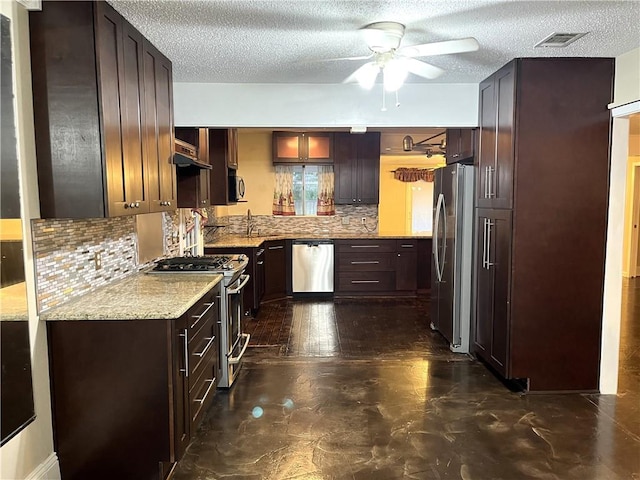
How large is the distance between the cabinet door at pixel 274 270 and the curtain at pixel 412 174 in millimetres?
3913

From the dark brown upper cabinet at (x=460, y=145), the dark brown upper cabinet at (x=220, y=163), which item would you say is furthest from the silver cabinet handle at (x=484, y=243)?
the dark brown upper cabinet at (x=220, y=163)

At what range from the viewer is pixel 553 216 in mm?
3266

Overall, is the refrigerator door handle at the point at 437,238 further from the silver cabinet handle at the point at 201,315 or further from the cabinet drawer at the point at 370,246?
the silver cabinet handle at the point at 201,315

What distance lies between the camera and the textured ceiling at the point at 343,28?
2352 millimetres

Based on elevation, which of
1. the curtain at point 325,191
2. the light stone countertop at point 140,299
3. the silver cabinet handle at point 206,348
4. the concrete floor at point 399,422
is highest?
the curtain at point 325,191

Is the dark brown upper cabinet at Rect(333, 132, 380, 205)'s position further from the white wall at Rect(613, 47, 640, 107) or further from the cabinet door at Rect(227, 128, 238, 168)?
the white wall at Rect(613, 47, 640, 107)

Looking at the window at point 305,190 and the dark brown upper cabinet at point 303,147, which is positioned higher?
the dark brown upper cabinet at point 303,147

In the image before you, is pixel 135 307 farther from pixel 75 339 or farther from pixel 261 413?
pixel 261 413

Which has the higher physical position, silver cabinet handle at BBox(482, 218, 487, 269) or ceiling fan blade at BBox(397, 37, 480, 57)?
ceiling fan blade at BBox(397, 37, 480, 57)

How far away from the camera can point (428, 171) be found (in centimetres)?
924

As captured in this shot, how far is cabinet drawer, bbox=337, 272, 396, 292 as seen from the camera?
21.4 feet

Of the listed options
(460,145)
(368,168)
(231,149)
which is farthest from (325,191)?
(460,145)

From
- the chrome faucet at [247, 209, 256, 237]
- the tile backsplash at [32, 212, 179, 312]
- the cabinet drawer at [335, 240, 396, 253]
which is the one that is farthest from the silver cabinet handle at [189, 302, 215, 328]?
the chrome faucet at [247, 209, 256, 237]

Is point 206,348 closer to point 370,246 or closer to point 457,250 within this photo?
point 457,250
